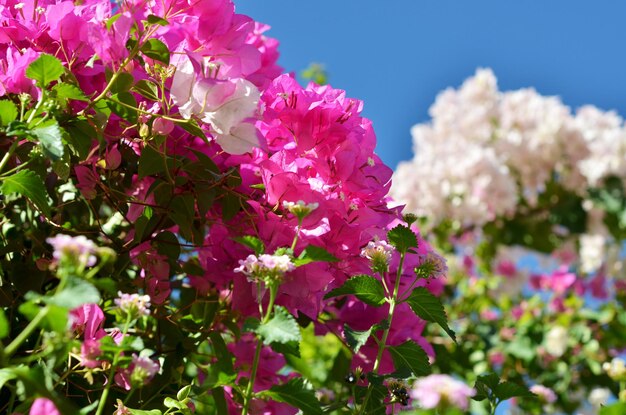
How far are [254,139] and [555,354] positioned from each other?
1.96 m

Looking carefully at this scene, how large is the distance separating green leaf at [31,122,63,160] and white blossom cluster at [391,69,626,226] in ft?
8.08

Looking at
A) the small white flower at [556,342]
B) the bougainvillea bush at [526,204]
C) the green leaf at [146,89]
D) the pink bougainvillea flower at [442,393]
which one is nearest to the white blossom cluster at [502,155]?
the bougainvillea bush at [526,204]

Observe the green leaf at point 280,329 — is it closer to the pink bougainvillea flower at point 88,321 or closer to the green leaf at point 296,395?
the green leaf at point 296,395

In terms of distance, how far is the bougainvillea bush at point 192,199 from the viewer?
610mm

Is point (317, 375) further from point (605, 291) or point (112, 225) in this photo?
point (605, 291)

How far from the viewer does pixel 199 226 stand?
2.64 feet

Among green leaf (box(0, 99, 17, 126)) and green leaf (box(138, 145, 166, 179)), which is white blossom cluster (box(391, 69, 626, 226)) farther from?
green leaf (box(0, 99, 17, 126))

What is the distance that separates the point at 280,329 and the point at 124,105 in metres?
0.27

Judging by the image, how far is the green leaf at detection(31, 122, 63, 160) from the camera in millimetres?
522

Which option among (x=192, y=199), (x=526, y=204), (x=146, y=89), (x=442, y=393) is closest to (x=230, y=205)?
(x=192, y=199)

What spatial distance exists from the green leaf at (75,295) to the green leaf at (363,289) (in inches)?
11.3

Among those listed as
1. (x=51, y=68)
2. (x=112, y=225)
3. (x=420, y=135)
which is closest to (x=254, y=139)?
(x=51, y=68)

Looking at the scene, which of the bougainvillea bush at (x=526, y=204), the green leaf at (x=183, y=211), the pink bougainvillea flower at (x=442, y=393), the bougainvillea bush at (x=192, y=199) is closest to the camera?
the pink bougainvillea flower at (x=442, y=393)

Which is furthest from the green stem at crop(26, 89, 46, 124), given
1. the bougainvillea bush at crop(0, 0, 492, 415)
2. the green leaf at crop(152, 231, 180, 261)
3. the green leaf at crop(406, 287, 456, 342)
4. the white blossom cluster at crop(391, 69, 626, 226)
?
the white blossom cluster at crop(391, 69, 626, 226)
